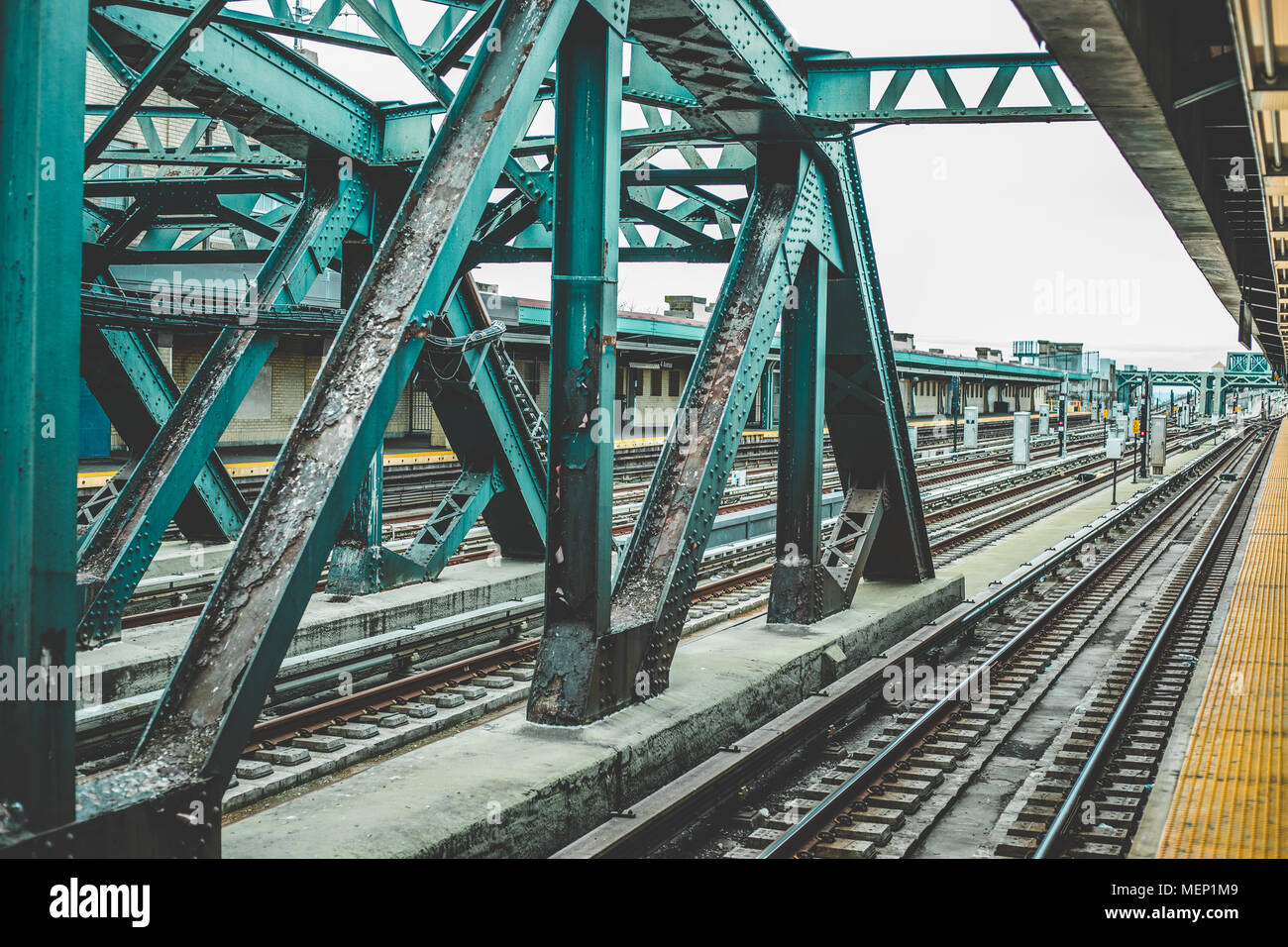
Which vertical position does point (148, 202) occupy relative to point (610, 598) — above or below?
above

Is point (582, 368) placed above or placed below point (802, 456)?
above

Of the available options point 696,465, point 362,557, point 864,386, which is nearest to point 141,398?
point 362,557

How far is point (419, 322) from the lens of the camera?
5.16 m

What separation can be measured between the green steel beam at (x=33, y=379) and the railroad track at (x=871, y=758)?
9.34 feet

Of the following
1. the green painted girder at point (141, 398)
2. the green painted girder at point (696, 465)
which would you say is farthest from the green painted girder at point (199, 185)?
the green painted girder at point (696, 465)

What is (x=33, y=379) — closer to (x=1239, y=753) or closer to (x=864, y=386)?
(x=1239, y=753)

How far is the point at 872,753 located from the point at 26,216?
6801mm

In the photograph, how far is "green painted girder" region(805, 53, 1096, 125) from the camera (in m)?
8.70

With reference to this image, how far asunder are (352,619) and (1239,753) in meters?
7.60

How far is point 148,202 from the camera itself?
467 inches
